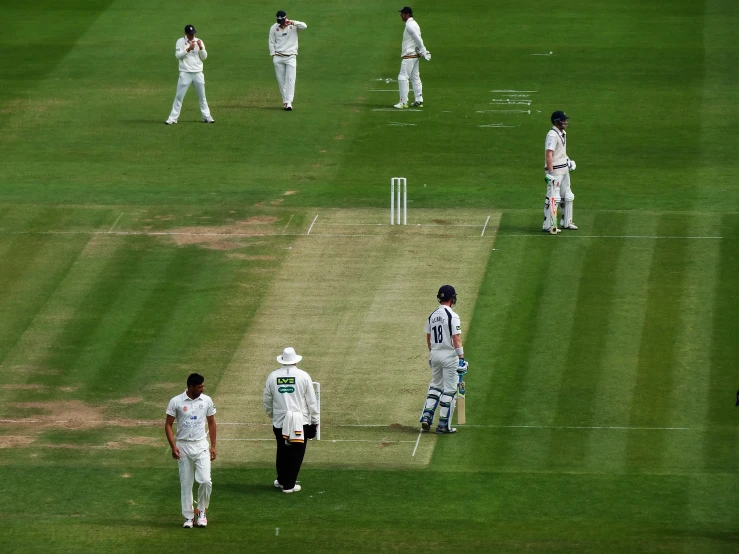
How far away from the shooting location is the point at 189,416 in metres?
20.9

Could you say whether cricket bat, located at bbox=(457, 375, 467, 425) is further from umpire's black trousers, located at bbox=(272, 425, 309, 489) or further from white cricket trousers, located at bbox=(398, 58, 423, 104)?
white cricket trousers, located at bbox=(398, 58, 423, 104)

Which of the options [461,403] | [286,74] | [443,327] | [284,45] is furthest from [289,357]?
[286,74]

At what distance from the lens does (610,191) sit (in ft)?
116

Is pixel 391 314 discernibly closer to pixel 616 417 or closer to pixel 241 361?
pixel 241 361

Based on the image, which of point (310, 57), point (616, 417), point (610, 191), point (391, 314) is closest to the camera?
point (616, 417)

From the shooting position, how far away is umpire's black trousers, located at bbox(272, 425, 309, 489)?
2203cm

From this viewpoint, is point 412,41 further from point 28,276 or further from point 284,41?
point 28,276

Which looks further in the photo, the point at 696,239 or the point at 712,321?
the point at 696,239

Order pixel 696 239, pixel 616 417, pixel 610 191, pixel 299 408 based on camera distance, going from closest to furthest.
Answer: pixel 299 408 < pixel 616 417 < pixel 696 239 < pixel 610 191

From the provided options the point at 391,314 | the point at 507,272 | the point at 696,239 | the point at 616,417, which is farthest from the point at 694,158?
the point at 616,417

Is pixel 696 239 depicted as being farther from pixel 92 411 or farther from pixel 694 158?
pixel 92 411

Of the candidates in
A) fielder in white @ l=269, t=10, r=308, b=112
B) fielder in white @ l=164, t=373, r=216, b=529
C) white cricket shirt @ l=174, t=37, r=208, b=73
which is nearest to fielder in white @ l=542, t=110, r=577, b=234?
fielder in white @ l=269, t=10, r=308, b=112

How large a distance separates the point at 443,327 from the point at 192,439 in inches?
180

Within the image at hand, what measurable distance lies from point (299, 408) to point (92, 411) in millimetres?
4673
